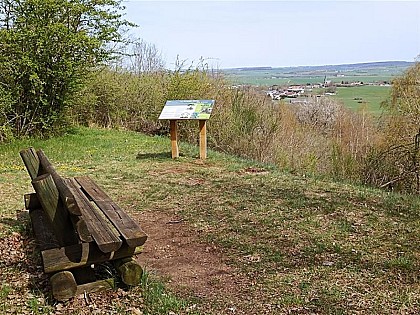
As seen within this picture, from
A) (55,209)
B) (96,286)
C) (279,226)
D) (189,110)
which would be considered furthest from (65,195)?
(189,110)

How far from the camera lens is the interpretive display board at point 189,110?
32.0ft

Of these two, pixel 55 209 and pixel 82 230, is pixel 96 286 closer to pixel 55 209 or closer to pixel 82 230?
pixel 82 230

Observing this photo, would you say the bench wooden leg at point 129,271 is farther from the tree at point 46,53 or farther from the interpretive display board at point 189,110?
the tree at point 46,53

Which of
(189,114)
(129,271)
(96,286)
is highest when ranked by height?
(189,114)

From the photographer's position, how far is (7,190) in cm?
716

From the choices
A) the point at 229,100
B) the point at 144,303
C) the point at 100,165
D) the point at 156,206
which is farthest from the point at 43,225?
the point at 229,100

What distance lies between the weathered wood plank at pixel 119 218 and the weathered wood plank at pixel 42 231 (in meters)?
0.49

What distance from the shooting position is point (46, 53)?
12.1 meters

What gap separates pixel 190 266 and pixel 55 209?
139 centimetres

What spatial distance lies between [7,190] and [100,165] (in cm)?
260

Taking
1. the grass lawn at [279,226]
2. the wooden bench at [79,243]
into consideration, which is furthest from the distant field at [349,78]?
the wooden bench at [79,243]

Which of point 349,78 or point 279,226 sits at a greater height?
point 349,78

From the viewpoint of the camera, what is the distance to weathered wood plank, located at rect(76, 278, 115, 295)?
11.6 feet

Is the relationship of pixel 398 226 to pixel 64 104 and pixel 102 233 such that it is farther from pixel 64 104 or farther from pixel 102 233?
pixel 64 104
